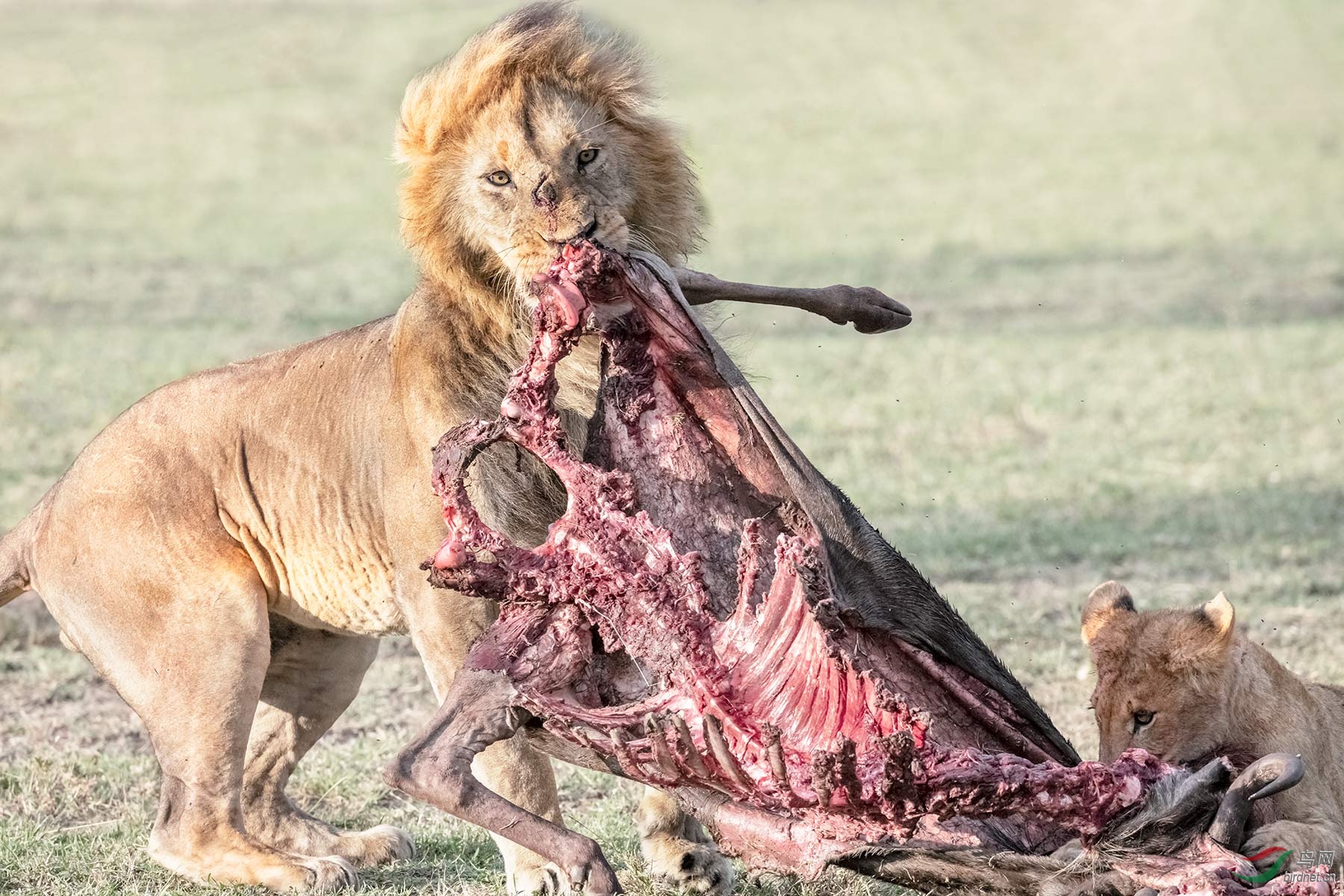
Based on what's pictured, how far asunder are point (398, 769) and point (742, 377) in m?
1.11

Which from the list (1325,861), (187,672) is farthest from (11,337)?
(1325,861)

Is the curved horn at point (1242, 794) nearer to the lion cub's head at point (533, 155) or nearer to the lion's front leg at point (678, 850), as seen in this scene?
the lion's front leg at point (678, 850)

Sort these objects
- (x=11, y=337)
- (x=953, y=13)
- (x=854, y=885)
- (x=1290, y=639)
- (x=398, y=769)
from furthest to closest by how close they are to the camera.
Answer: (x=953, y=13) < (x=11, y=337) < (x=1290, y=639) < (x=854, y=885) < (x=398, y=769)

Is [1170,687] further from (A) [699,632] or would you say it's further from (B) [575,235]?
(B) [575,235]

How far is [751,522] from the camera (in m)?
3.62

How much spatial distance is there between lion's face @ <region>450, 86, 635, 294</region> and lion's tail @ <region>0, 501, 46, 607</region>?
1587 mm

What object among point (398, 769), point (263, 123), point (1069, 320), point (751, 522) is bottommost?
point (263, 123)

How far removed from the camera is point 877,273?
17.0m

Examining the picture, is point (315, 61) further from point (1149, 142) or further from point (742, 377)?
point (742, 377)

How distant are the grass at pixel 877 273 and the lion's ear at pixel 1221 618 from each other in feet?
3.59

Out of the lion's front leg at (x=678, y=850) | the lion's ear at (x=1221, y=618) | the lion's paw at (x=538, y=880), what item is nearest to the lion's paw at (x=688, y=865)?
the lion's front leg at (x=678, y=850)

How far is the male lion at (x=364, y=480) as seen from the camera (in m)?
4.41

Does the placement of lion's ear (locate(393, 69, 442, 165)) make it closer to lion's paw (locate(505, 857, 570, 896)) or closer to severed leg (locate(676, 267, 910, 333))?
severed leg (locate(676, 267, 910, 333))

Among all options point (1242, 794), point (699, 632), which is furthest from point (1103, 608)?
point (699, 632)
